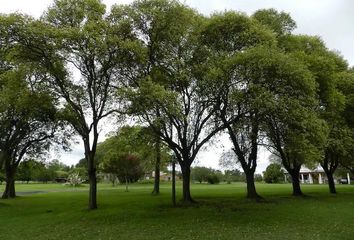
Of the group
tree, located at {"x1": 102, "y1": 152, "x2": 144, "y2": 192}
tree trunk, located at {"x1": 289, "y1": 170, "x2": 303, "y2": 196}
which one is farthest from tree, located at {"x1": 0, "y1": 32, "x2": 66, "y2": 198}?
tree trunk, located at {"x1": 289, "y1": 170, "x2": 303, "y2": 196}

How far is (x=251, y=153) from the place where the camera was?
107ft

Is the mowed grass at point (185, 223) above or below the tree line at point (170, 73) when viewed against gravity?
below

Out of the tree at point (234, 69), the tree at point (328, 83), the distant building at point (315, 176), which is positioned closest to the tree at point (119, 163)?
the tree at point (328, 83)

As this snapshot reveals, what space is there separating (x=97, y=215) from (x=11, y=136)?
15805 mm

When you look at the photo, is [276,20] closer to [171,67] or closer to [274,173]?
[171,67]

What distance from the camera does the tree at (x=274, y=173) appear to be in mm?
93544

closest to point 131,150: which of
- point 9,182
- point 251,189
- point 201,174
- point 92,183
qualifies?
point 92,183

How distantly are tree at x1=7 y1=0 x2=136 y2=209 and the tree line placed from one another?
6 cm

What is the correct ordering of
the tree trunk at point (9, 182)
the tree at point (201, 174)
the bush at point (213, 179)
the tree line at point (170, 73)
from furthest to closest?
1. the tree at point (201, 174)
2. the bush at point (213, 179)
3. the tree trunk at point (9, 182)
4. the tree line at point (170, 73)

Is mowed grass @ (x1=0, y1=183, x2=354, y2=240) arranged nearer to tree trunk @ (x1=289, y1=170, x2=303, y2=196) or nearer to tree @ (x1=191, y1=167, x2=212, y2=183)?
tree trunk @ (x1=289, y1=170, x2=303, y2=196)

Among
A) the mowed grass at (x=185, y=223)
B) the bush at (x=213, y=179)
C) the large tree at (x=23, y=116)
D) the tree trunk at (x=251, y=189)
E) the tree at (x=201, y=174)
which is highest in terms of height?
the large tree at (x=23, y=116)

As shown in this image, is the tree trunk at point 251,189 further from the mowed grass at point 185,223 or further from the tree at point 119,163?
the tree at point 119,163

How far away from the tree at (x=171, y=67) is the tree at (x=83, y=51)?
1269 millimetres

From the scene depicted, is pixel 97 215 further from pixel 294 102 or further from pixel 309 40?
pixel 309 40
